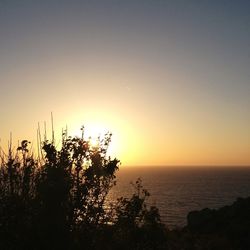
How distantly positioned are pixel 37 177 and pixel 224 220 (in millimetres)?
44885

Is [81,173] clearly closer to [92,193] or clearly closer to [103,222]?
[92,193]

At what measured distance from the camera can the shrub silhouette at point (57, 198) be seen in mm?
11547

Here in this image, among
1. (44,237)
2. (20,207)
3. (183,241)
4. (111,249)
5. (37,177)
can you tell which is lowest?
(183,241)

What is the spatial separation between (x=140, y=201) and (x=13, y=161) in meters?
7.61

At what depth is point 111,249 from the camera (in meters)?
15.3

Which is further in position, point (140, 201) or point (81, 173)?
point (140, 201)

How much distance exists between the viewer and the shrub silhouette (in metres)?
11.5

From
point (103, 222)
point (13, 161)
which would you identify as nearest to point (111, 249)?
point (103, 222)

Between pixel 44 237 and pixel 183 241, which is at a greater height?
pixel 44 237

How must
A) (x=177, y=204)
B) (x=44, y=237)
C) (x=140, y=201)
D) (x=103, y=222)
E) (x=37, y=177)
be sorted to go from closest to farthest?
1. (x=44, y=237)
2. (x=37, y=177)
3. (x=103, y=222)
4. (x=140, y=201)
5. (x=177, y=204)

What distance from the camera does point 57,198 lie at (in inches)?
456

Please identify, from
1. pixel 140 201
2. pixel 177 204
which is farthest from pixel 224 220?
pixel 177 204

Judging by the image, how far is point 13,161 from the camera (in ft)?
41.7

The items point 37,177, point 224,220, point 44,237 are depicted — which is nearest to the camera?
point 44,237
